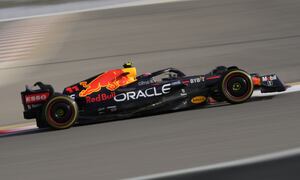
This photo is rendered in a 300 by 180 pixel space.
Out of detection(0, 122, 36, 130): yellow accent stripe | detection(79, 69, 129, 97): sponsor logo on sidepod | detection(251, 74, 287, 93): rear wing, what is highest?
detection(79, 69, 129, 97): sponsor logo on sidepod

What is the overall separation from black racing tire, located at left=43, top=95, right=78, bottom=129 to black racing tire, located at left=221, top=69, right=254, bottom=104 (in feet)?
7.35

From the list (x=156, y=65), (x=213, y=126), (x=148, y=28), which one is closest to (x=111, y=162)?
(x=213, y=126)

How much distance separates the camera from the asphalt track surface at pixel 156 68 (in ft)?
19.2

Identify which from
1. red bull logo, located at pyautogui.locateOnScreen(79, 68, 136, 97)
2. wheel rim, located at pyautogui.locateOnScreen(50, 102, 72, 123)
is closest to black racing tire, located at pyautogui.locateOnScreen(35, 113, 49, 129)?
wheel rim, located at pyautogui.locateOnScreen(50, 102, 72, 123)

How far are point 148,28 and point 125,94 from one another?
8990 millimetres

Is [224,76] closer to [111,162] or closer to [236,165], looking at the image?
[111,162]

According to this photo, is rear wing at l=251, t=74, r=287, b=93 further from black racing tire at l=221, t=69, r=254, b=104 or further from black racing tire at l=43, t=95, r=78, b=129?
black racing tire at l=43, t=95, r=78, b=129

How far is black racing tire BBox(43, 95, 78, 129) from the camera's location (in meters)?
8.15

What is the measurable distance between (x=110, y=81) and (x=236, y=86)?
1.88m

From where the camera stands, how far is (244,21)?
664 inches

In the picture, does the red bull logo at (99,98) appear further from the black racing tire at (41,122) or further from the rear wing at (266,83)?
the rear wing at (266,83)

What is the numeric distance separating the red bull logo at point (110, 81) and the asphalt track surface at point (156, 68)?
2.00 feet

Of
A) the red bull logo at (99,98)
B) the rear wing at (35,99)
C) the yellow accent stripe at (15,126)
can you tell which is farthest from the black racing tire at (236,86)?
the yellow accent stripe at (15,126)

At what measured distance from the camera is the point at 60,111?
8180 mm
